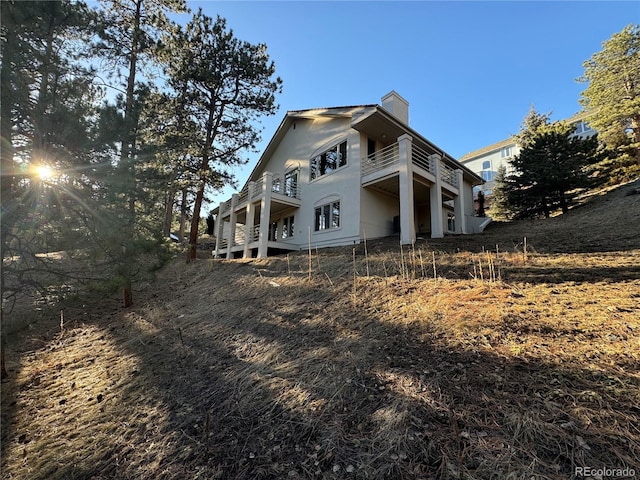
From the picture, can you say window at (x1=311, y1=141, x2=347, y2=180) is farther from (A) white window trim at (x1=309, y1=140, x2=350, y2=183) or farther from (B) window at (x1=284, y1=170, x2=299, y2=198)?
(B) window at (x1=284, y1=170, x2=299, y2=198)

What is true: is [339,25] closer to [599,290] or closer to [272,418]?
[599,290]

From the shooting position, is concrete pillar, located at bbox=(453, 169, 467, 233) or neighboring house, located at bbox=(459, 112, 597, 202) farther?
neighboring house, located at bbox=(459, 112, 597, 202)

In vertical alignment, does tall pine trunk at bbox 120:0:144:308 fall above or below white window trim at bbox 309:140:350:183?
below

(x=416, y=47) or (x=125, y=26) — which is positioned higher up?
(x=125, y=26)

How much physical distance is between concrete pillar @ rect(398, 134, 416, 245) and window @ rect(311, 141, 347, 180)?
3.55 m

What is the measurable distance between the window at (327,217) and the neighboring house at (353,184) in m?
0.05

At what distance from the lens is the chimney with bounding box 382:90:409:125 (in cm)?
1474

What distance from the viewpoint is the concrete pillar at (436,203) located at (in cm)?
1185

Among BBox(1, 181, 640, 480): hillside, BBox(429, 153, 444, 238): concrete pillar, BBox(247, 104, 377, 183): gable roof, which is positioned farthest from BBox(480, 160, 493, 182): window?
BBox(1, 181, 640, 480): hillside

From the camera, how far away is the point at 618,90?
21.2m

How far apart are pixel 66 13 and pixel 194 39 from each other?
10.9 m

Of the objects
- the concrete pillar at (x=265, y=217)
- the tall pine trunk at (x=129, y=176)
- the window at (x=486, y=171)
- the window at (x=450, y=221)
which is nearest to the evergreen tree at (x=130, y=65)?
the tall pine trunk at (x=129, y=176)

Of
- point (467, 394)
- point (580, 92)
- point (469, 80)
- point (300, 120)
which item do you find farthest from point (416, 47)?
point (580, 92)

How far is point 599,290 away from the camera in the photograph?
14.2 ft
